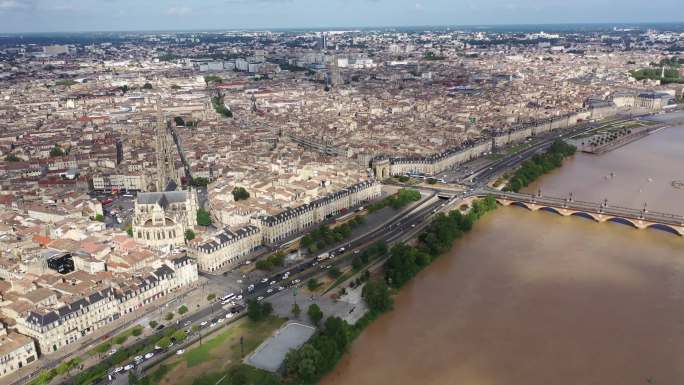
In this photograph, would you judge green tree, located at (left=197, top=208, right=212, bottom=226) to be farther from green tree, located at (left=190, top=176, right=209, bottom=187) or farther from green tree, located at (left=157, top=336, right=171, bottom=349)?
green tree, located at (left=157, top=336, right=171, bottom=349)

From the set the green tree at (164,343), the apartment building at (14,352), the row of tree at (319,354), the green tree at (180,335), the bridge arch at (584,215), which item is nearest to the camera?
the row of tree at (319,354)

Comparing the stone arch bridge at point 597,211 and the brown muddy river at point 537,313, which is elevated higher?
the stone arch bridge at point 597,211

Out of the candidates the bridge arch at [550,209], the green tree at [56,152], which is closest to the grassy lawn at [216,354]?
the bridge arch at [550,209]

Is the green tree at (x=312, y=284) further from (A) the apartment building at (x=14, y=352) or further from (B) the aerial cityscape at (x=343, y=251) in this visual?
(A) the apartment building at (x=14, y=352)

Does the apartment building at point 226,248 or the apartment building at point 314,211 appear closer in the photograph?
the apartment building at point 226,248

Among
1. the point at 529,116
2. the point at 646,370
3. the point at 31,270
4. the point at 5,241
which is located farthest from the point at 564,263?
the point at 529,116

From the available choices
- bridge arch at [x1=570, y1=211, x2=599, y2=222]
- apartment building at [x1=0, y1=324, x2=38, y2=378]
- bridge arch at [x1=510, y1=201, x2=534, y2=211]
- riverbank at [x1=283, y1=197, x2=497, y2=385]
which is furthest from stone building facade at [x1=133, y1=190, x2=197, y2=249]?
bridge arch at [x1=570, y1=211, x2=599, y2=222]

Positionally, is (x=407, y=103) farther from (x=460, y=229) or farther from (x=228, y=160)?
(x=460, y=229)
